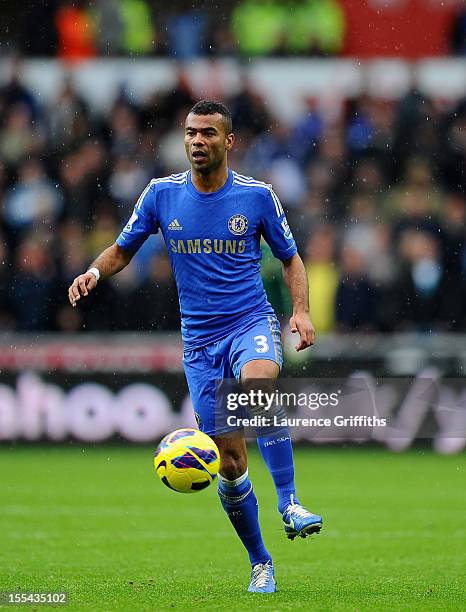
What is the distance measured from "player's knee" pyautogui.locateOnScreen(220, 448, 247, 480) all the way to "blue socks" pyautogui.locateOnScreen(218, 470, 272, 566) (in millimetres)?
28

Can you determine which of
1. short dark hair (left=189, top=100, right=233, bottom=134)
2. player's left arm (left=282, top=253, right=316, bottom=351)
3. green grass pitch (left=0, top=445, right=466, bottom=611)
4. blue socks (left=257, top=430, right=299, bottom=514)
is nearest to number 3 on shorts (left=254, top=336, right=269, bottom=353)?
player's left arm (left=282, top=253, right=316, bottom=351)

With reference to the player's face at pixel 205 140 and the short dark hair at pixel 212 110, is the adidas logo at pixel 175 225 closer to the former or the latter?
the player's face at pixel 205 140

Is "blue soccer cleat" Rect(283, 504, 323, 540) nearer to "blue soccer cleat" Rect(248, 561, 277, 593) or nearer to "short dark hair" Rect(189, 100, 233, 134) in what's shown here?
"blue soccer cleat" Rect(248, 561, 277, 593)

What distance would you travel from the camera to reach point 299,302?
7.33 meters

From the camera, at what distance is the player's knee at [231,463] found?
24.1 feet

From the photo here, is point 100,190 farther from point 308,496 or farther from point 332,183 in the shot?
point 308,496

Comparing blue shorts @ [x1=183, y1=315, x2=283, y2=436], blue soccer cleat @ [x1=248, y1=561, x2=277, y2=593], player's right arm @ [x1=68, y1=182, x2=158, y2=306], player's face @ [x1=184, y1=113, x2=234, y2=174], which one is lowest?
blue soccer cleat @ [x1=248, y1=561, x2=277, y2=593]

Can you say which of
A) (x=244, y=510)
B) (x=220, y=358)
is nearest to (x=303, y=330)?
(x=220, y=358)

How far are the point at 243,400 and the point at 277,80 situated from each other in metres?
11.7

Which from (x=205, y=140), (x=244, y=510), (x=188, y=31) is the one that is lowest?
(x=244, y=510)

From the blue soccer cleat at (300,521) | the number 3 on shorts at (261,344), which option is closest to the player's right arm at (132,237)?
the number 3 on shorts at (261,344)

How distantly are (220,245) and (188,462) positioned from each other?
123 cm

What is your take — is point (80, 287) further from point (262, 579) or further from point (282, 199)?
point (282, 199)

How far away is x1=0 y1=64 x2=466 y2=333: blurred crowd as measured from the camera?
15.5 meters
